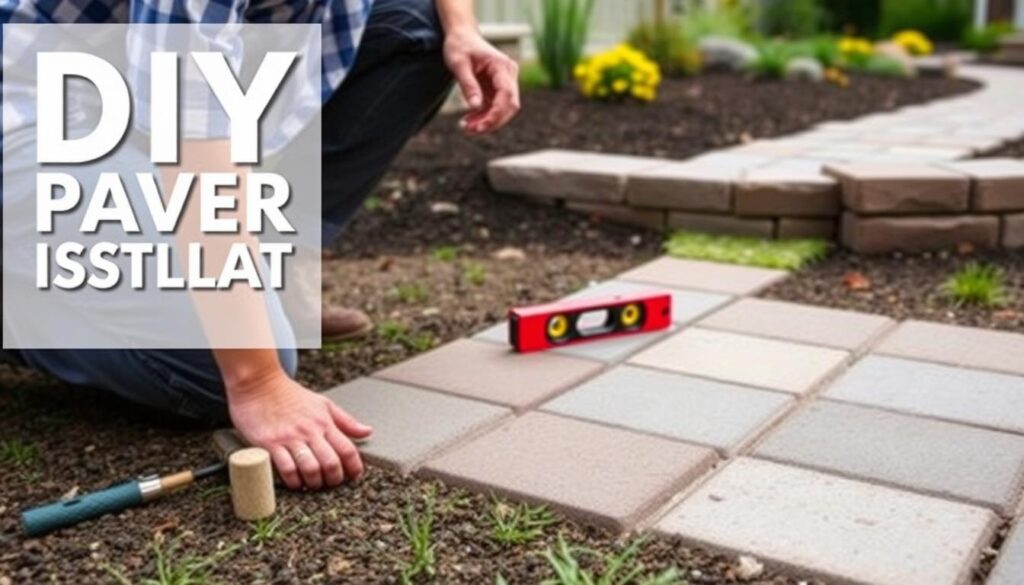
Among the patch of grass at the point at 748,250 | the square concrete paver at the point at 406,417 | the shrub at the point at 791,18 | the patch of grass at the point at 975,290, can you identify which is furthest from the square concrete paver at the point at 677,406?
the shrub at the point at 791,18

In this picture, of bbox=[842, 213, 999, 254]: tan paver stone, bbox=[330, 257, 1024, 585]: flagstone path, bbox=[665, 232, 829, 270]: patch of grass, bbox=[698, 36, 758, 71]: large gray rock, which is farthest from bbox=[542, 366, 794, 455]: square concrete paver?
bbox=[698, 36, 758, 71]: large gray rock

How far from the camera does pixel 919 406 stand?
6.25ft

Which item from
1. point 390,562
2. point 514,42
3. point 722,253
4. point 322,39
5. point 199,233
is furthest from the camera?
point 514,42

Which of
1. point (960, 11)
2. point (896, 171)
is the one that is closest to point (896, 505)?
point (896, 171)

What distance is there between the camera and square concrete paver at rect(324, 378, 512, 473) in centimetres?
170

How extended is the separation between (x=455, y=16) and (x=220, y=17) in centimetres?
74

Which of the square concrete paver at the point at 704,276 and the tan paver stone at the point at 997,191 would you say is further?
the tan paver stone at the point at 997,191

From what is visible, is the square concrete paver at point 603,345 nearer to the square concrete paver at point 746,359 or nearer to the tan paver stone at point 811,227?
the square concrete paver at point 746,359

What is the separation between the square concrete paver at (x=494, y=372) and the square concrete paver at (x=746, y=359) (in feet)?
0.54

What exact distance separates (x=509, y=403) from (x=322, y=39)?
768mm

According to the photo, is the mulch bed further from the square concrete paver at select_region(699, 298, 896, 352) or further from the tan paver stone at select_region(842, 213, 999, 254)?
the tan paver stone at select_region(842, 213, 999, 254)

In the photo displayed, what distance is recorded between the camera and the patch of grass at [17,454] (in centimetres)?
173

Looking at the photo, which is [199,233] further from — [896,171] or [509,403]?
[896,171]

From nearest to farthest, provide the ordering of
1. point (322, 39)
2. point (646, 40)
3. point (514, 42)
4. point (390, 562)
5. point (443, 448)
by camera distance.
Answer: point (390, 562) → point (443, 448) → point (322, 39) → point (514, 42) → point (646, 40)
